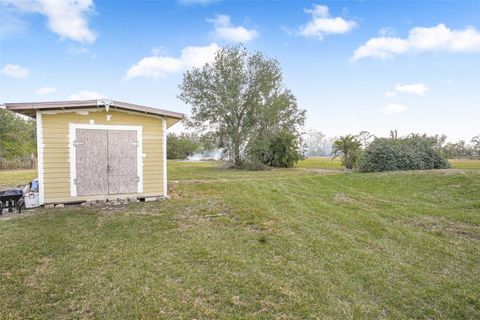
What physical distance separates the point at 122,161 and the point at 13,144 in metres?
23.6

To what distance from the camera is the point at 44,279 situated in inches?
119

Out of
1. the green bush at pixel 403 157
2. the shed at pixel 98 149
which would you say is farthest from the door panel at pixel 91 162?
the green bush at pixel 403 157

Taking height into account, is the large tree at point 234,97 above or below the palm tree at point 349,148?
above

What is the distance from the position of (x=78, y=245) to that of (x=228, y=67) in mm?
17463

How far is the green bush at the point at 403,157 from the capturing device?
12.7 meters

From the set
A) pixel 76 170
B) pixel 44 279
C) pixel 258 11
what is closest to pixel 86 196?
pixel 76 170

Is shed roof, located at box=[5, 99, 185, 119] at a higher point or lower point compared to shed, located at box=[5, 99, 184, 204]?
higher

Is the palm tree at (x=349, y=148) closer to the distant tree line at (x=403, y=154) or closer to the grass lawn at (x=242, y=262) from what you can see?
the distant tree line at (x=403, y=154)

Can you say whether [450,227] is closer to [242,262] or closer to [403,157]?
[242,262]

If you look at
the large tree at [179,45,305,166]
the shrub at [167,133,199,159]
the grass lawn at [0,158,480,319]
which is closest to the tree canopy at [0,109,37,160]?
the large tree at [179,45,305,166]

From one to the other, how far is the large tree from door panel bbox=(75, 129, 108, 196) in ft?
41.6

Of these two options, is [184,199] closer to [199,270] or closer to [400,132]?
[199,270]

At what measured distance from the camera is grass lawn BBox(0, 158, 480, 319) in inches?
99.7

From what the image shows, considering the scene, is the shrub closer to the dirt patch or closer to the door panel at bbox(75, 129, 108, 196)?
the door panel at bbox(75, 129, 108, 196)
